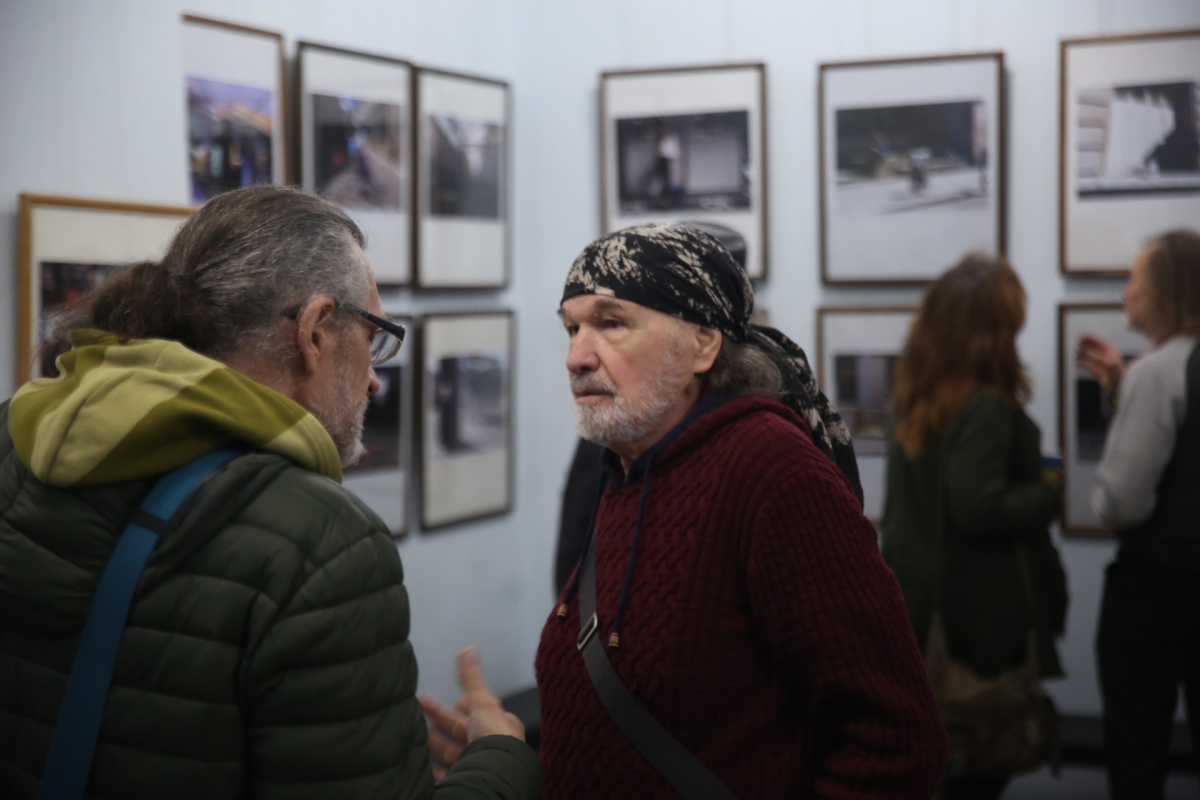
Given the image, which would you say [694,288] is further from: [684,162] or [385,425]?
[684,162]

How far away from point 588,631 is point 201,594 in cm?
79

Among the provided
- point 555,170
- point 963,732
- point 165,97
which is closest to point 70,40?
point 165,97

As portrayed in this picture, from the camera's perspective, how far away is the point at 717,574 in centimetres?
171

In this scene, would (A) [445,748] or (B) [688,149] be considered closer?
(A) [445,748]

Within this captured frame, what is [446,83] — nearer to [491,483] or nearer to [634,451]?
[491,483]

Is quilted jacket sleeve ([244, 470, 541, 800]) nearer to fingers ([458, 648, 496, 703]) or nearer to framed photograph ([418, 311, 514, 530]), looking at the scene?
fingers ([458, 648, 496, 703])

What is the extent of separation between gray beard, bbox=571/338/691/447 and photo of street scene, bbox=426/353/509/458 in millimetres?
2538

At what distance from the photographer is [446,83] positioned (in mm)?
4426

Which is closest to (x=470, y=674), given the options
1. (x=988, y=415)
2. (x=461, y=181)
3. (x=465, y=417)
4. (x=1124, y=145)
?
(x=988, y=415)

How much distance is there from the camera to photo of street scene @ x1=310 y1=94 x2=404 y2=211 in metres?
3.79

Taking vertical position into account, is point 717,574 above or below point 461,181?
below

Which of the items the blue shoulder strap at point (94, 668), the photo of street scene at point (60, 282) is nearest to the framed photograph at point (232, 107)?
the photo of street scene at point (60, 282)

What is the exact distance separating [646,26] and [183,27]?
2.20 meters

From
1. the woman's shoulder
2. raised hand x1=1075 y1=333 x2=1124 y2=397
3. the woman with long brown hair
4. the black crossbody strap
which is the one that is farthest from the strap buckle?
raised hand x1=1075 y1=333 x2=1124 y2=397
